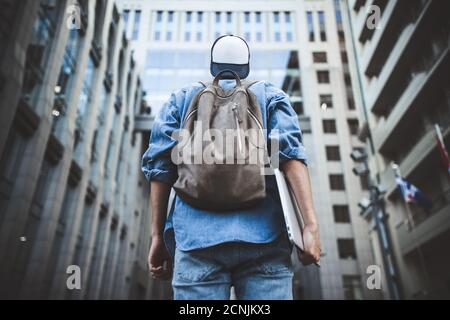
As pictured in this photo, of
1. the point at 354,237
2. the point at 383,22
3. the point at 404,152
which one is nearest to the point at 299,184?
the point at 383,22

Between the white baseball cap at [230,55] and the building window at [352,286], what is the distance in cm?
3024

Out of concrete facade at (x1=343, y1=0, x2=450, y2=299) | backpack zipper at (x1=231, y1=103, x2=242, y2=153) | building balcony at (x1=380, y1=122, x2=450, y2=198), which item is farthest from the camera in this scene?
building balcony at (x1=380, y1=122, x2=450, y2=198)

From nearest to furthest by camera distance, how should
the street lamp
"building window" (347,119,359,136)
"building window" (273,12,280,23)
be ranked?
"building window" (273,12,280,23), the street lamp, "building window" (347,119,359,136)

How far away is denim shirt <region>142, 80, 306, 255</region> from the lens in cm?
172

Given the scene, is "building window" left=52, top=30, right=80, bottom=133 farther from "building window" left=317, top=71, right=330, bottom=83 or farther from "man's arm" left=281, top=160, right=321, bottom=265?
"building window" left=317, top=71, right=330, bottom=83

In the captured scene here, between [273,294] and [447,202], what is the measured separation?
16.0m

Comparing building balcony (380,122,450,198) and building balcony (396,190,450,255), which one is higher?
building balcony (380,122,450,198)

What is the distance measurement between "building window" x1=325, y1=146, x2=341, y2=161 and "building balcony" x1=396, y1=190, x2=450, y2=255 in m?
14.3

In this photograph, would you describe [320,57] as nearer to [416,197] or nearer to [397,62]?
[397,62]

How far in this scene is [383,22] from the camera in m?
19.0

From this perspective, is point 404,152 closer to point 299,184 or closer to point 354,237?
point 354,237

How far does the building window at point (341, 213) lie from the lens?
105 ft

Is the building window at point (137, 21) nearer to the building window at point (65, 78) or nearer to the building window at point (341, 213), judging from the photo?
the building window at point (65, 78)

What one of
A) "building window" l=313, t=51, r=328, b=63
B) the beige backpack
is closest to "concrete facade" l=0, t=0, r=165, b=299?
the beige backpack
